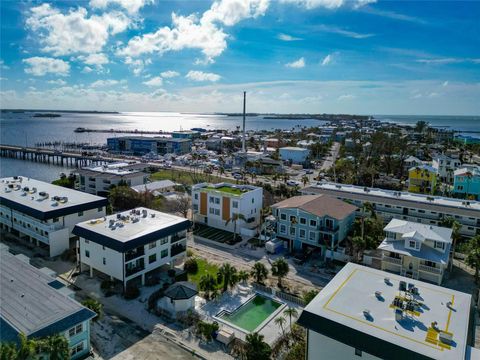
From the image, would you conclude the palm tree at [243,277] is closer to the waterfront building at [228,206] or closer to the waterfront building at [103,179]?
the waterfront building at [228,206]

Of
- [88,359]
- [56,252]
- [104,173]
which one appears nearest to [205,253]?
[56,252]

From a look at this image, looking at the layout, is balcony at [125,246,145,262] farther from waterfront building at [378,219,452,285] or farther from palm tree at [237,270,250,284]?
waterfront building at [378,219,452,285]

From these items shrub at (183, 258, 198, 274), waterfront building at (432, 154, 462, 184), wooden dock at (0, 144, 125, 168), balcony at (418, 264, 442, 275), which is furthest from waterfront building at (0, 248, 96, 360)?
wooden dock at (0, 144, 125, 168)

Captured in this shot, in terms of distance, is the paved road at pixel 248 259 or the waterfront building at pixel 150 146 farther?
the waterfront building at pixel 150 146

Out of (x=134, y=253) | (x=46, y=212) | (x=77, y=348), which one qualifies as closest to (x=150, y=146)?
(x=46, y=212)

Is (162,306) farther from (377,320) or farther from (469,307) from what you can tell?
(469,307)

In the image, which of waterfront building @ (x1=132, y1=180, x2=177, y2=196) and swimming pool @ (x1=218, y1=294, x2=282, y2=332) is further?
waterfront building @ (x1=132, y1=180, x2=177, y2=196)

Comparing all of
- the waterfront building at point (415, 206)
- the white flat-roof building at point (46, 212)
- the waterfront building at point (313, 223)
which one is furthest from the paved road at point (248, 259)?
the waterfront building at point (415, 206)
